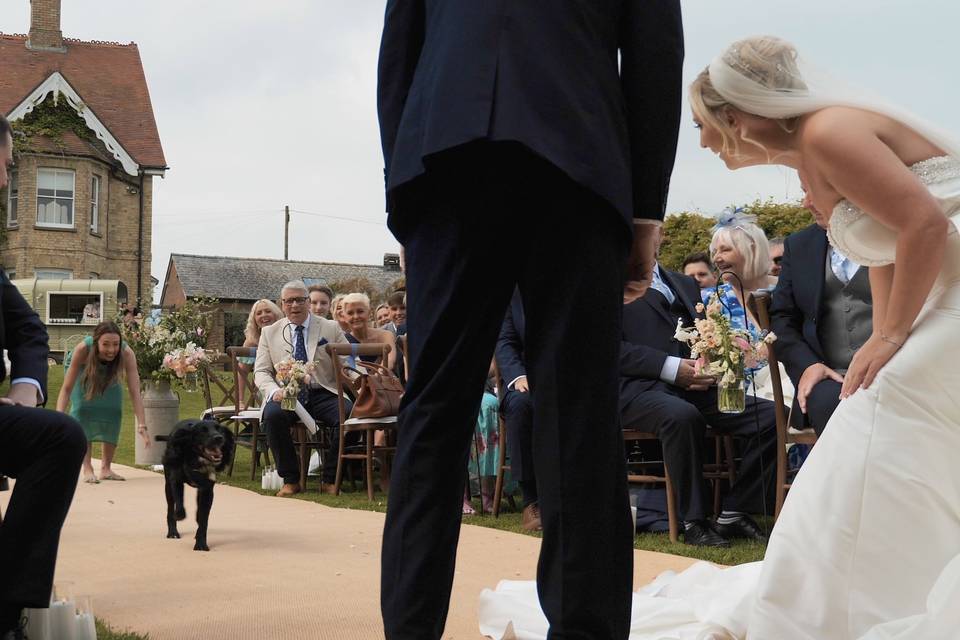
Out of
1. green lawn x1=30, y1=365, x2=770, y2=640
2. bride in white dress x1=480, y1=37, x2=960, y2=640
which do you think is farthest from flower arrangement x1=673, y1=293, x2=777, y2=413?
bride in white dress x1=480, y1=37, x2=960, y2=640

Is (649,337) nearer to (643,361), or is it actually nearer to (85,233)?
(643,361)

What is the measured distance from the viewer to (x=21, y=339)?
380 cm

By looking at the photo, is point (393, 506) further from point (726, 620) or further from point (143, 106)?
point (143, 106)

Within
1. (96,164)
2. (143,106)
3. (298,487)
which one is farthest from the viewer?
(143,106)

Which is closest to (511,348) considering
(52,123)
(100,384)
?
(100,384)

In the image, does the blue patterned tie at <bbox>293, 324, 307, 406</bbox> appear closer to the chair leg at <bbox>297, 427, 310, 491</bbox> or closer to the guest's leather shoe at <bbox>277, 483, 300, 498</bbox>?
the chair leg at <bbox>297, 427, 310, 491</bbox>

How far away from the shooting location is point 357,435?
10.3m

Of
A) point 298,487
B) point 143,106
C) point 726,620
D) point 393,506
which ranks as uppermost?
point 143,106

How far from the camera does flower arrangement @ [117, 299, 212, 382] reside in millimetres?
12360

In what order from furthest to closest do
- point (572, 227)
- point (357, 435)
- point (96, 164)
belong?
point (96, 164) < point (357, 435) < point (572, 227)

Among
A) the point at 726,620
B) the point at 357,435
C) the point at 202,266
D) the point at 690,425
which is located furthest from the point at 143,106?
the point at 726,620

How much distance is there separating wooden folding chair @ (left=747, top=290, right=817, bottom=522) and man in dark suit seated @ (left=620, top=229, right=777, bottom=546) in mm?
550

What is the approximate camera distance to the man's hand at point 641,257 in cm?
234

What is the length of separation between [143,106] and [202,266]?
17219 mm
